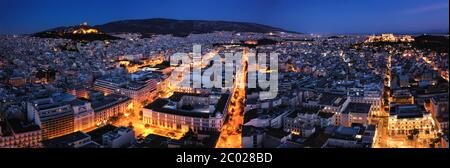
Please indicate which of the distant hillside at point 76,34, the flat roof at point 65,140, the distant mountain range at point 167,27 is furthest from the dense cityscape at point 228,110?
A: the distant mountain range at point 167,27

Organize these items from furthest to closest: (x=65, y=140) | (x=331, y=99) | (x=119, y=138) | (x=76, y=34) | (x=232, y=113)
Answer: (x=76, y=34) < (x=331, y=99) < (x=232, y=113) < (x=119, y=138) < (x=65, y=140)

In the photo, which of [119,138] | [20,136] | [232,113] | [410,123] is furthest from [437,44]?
[20,136]

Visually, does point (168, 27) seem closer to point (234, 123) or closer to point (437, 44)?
point (437, 44)

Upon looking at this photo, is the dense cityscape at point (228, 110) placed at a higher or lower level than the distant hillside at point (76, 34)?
lower

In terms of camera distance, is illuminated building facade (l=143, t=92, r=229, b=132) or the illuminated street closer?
the illuminated street

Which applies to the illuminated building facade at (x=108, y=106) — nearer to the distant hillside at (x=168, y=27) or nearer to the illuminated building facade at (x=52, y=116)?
the illuminated building facade at (x=52, y=116)

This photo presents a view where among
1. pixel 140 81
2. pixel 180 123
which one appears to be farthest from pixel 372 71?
pixel 180 123

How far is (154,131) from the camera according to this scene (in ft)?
17.7

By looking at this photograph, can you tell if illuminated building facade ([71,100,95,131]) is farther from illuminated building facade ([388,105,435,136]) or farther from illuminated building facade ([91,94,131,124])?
illuminated building facade ([388,105,435,136])

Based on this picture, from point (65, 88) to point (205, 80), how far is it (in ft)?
9.50

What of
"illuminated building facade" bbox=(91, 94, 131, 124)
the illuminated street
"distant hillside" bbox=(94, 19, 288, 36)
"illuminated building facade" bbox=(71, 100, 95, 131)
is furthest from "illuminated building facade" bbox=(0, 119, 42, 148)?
"distant hillside" bbox=(94, 19, 288, 36)
